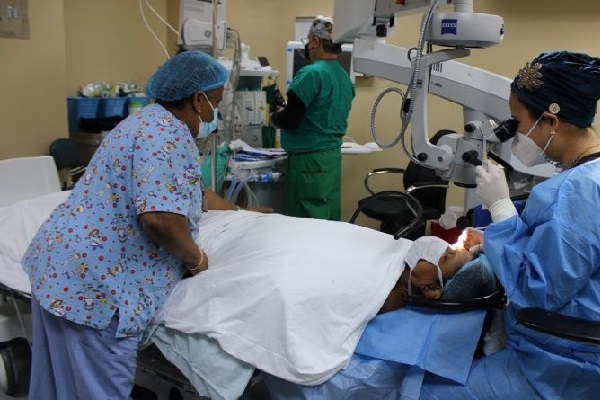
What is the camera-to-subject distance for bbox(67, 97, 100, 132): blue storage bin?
10.9ft

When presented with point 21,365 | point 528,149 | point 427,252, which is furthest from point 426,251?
point 21,365

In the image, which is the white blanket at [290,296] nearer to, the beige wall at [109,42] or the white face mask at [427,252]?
the white face mask at [427,252]

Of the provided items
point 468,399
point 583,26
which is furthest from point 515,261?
point 583,26

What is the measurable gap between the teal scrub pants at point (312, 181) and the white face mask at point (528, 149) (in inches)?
60.8

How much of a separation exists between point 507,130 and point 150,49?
3.26 metres

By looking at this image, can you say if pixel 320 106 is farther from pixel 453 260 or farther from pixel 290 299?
pixel 290 299

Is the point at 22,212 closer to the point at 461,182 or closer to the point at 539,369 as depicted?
the point at 461,182

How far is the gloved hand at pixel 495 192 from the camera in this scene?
1450 millimetres

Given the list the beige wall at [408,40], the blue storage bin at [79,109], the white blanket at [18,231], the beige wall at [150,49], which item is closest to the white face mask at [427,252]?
the white blanket at [18,231]

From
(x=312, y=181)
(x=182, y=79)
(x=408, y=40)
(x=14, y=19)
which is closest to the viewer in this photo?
(x=182, y=79)

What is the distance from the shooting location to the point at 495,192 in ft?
4.92

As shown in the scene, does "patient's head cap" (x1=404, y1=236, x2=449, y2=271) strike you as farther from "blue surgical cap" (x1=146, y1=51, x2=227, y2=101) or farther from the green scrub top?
the green scrub top

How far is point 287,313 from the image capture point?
Result: 136 cm

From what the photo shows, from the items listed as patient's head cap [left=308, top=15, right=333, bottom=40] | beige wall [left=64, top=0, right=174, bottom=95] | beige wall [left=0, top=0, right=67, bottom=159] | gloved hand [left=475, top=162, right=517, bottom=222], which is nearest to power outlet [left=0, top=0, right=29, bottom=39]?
beige wall [left=0, top=0, right=67, bottom=159]
